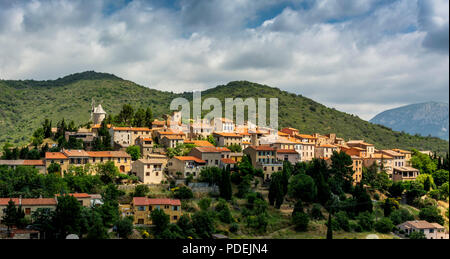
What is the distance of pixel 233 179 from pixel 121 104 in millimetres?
46720

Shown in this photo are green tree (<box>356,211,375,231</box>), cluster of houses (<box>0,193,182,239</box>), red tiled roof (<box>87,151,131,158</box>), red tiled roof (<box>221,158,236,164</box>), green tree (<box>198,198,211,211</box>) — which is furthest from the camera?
red tiled roof (<box>221,158,236,164</box>)

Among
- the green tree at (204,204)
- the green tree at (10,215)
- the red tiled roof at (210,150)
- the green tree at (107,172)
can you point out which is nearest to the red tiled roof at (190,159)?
the red tiled roof at (210,150)

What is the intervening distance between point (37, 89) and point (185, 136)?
181 feet

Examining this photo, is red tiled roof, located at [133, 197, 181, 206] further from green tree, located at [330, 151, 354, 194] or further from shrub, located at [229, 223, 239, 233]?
green tree, located at [330, 151, 354, 194]

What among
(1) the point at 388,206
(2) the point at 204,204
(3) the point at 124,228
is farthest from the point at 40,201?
(1) the point at 388,206

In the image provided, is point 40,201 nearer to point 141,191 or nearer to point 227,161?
point 141,191

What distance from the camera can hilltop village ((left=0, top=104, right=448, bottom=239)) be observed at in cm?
3222

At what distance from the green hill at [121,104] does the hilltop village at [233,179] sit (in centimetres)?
2298

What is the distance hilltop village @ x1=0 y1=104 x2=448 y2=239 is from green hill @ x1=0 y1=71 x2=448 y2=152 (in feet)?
75.4

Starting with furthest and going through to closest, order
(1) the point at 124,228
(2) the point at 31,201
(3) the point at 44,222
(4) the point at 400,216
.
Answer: (4) the point at 400,216 → (2) the point at 31,201 → (1) the point at 124,228 → (3) the point at 44,222

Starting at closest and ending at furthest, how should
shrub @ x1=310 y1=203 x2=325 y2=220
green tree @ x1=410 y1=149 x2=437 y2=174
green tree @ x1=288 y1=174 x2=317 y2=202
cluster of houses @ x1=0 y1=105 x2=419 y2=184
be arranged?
shrub @ x1=310 y1=203 x2=325 y2=220
cluster of houses @ x1=0 y1=105 x2=419 y2=184
green tree @ x1=288 y1=174 x2=317 y2=202
green tree @ x1=410 y1=149 x2=437 y2=174

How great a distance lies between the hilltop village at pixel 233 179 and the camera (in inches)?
1268

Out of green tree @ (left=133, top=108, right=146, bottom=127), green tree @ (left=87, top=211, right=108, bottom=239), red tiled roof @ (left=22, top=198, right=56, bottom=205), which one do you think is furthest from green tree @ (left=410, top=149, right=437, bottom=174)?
red tiled roof @ (left=22, top=198, right=56, bottom=205)

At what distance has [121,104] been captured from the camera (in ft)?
263
